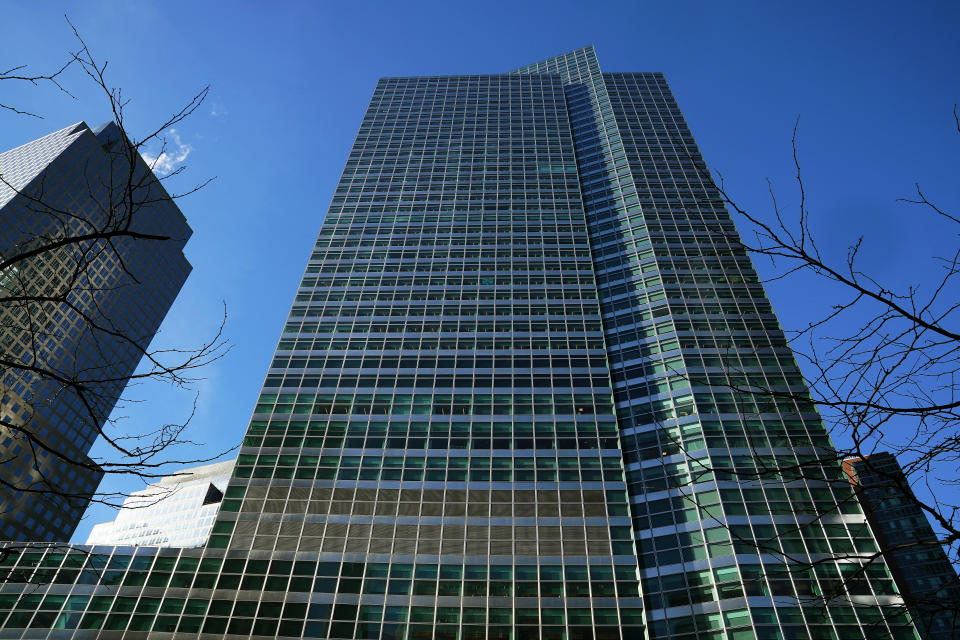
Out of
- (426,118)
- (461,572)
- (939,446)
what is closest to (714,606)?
(461,572)

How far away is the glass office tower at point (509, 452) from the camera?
125ft

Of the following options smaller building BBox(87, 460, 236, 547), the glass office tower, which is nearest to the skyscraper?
smaller building BBox(87, 460, 236, 547)

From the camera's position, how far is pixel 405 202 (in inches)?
2982

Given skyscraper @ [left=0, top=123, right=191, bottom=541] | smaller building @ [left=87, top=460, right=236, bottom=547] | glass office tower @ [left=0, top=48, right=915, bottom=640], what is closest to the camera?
glass office tower @ [left=0, top=48, right=915, bottom=640]

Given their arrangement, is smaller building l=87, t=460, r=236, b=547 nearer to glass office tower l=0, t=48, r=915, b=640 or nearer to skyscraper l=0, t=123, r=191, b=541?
skyscraper l=0, t=123, r=191, b=541

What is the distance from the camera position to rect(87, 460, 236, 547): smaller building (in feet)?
398

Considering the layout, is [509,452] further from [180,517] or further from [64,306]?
[180,517]

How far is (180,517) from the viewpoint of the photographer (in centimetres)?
12662

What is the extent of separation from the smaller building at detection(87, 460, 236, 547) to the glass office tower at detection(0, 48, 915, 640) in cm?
7878

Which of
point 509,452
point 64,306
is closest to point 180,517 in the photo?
point 64,306

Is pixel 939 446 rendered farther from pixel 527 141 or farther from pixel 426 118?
pixel 426 118

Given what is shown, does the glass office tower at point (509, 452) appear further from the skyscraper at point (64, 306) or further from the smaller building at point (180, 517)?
the smaller building at point (180, 517)

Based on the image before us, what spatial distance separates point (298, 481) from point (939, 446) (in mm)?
45965

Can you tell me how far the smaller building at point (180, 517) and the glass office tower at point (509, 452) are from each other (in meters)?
78.8
